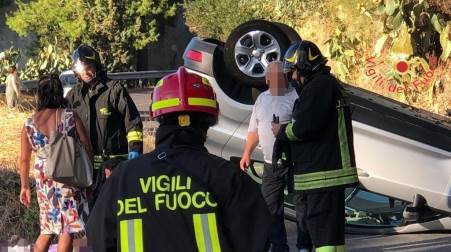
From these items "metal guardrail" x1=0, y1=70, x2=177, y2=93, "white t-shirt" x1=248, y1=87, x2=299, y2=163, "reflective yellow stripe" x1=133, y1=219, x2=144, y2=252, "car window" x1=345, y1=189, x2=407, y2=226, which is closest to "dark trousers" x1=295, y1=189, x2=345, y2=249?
"white t-shirt" x1=248, y1=87, x2=299, y2=163

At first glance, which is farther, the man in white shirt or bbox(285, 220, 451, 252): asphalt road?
bbox(285, 220, 451, 252): asphalt road

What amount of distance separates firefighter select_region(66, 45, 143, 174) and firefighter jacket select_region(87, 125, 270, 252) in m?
3.04

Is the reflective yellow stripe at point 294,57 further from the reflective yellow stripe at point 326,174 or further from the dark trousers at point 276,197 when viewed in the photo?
the dark trousers at point 276,197

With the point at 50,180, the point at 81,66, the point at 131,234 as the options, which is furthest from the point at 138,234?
the point at 81,66

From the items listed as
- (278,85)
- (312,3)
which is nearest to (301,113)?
(278,85)

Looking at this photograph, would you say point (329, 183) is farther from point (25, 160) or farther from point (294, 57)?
point (25, 160)

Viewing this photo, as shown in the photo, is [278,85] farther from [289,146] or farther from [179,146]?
[179,146]

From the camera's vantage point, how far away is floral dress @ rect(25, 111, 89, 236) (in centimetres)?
511

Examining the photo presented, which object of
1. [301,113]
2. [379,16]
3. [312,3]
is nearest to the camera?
[301,113]

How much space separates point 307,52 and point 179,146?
2.24 metres

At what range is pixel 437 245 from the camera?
20.8 ft

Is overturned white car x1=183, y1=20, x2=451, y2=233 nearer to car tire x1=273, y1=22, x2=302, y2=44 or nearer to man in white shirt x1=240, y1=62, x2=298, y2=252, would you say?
car tire x1=273, y1=22, x2=302, y2=44

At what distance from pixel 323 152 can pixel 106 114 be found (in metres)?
1.81

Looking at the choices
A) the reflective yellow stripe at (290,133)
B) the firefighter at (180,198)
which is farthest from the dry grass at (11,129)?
the firefighter at (180,198)
